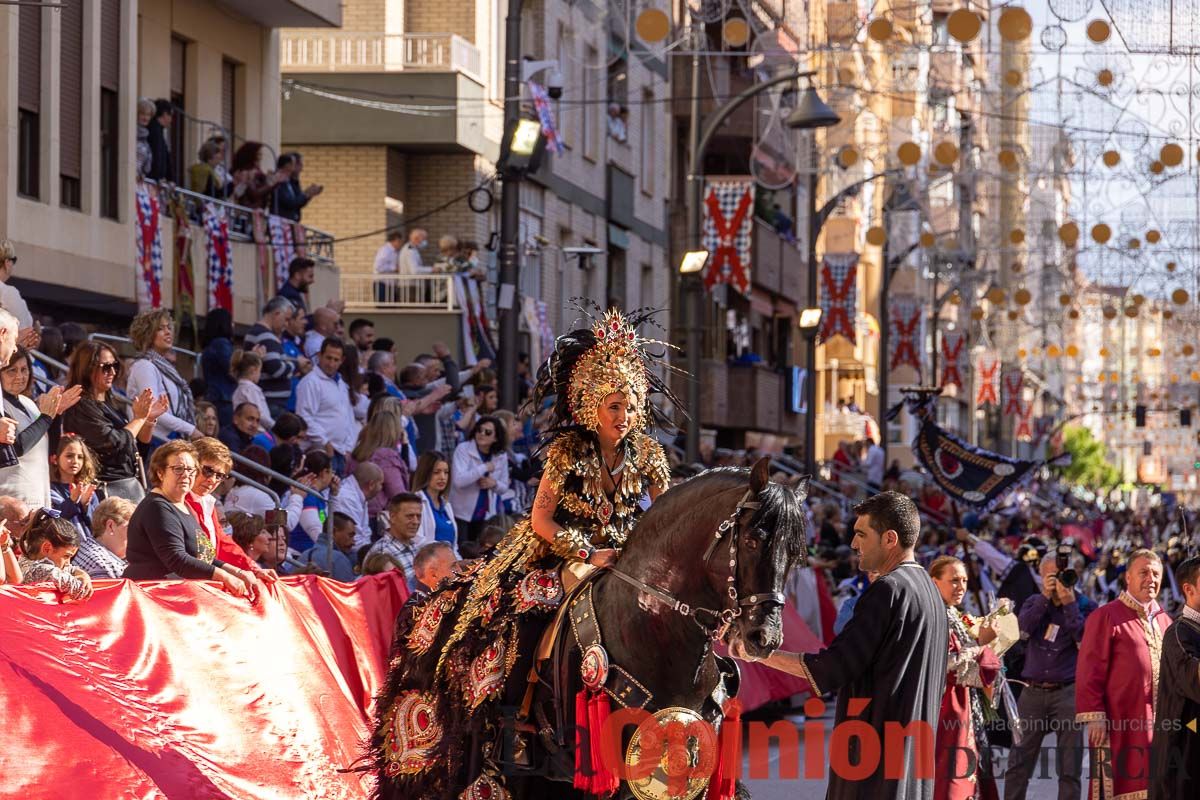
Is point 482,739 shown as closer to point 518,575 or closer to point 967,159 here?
point 518,575

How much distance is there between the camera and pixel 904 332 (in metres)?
48.8

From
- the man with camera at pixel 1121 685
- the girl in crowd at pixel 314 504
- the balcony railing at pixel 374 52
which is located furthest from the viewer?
the balcony railing at pixel 374 52

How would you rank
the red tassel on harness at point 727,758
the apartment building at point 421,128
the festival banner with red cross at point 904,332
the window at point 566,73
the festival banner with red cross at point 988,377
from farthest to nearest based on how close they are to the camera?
the festival banner with red cross at point 988,377 → the festival banner with red cross at point 904,332 → the window at point 566,73 → the apartment building at point 421,128 → the red tassel on harness at point 727,758

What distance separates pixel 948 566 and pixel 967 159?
113 feet

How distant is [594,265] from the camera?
1484 inches

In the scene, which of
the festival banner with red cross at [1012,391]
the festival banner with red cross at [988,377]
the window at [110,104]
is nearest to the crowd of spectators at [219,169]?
the window at [110,104]

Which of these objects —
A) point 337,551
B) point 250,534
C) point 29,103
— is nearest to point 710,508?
point 250,534

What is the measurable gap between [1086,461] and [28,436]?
473ft

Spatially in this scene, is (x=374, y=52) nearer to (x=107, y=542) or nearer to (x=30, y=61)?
(x=30, y=61)

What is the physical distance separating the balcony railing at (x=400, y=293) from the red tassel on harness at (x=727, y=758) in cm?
2035

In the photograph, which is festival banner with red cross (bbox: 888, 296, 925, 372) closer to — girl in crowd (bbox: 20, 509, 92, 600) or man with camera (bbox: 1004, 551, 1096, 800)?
man with camera (bbox: 1004, 551, 1096, 800)

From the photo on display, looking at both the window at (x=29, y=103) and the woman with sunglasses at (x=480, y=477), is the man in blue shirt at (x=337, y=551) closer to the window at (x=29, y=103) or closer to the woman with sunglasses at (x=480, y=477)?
the woman with sunglasses at (x=480, y=477)

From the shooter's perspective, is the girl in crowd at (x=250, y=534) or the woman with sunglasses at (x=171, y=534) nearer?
the woman with sunglasses at (x=171, y=534)

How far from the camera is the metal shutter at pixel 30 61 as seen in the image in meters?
19.8
